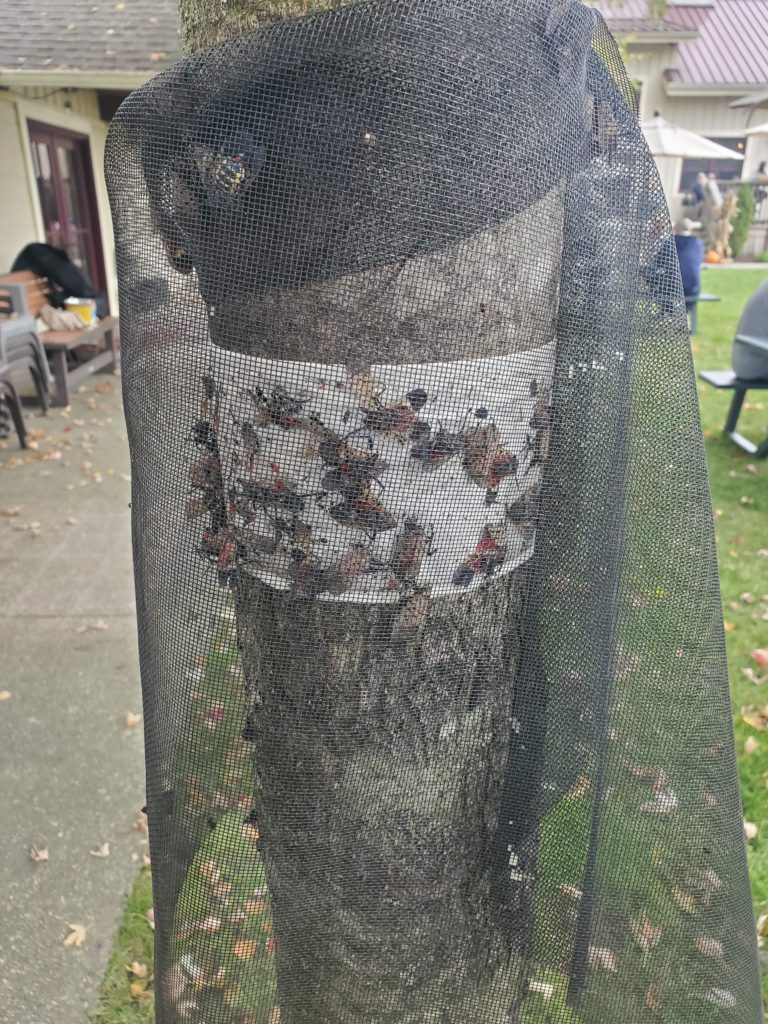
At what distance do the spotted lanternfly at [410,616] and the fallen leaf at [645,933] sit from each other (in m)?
0.69

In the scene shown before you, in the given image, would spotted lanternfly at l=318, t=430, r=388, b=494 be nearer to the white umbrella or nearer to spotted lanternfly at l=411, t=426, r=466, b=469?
spotted lanternfly at l=411, t=426, r=466, b=469

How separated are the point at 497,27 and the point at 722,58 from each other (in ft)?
82.7

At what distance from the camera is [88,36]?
8.66 meters

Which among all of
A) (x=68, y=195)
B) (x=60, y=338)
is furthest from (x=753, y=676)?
(x=68, y=195)

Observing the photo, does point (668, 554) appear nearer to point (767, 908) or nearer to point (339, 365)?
point (339, 365)

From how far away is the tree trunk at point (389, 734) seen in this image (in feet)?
3.43

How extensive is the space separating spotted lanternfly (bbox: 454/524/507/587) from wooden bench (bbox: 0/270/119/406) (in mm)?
7098

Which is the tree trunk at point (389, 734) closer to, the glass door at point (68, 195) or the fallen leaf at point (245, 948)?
the fallen leaf at point (245, 948)

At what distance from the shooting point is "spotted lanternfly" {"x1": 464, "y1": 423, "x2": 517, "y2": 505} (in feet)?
3.51

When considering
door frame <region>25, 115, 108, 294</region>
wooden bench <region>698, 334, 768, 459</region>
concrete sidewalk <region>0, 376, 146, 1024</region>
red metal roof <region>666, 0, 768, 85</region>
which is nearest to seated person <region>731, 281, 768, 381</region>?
wooden bench <region>698, 334, 768, 459</region>

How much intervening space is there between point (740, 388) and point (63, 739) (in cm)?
516

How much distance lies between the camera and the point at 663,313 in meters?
1.19

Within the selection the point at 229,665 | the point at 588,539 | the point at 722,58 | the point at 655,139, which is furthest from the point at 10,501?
the point at 722,58

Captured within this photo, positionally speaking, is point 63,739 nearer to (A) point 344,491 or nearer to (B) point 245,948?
(B) point 245,948
